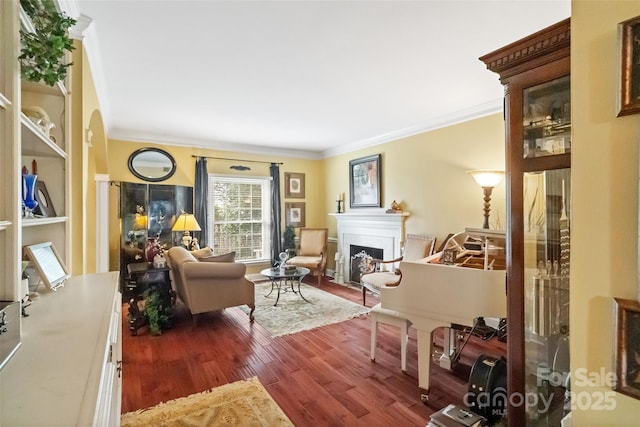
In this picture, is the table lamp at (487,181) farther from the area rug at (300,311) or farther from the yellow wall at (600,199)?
the yellow wall at (600,199)

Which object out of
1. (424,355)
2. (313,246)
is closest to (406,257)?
(313,246)

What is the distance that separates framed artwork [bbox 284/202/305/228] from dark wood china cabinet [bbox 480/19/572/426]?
16.4 ft

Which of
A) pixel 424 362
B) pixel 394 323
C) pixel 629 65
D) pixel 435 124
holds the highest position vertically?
pixel 435 124

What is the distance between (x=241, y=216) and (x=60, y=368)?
506 centimetres

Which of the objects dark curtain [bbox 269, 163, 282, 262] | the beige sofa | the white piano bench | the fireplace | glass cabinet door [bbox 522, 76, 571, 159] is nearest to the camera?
glass cabinet door [bbox 522, 76, 571, 159]

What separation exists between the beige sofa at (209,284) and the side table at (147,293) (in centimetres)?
16

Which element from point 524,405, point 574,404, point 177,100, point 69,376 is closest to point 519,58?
point 574,404

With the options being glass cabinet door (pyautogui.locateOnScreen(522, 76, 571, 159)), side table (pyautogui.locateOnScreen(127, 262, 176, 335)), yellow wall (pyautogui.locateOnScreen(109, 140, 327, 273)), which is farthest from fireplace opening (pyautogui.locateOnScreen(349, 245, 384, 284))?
glass cabinet door (pyautogui.locateOnScreen(522, 76, 571, 159))

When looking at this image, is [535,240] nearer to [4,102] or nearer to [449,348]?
[449,348]

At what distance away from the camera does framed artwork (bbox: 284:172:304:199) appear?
6.17 meters

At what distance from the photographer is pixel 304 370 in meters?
2.56

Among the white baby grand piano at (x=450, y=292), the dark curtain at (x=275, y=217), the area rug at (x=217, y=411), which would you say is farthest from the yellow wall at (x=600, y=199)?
the dark curtain at (x=275, y=217)

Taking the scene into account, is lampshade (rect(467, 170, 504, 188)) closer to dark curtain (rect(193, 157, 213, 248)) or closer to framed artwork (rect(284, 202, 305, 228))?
framed artwork (rect(284, 202, 305, 228))

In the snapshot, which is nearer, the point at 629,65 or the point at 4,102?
the point at 629,65
